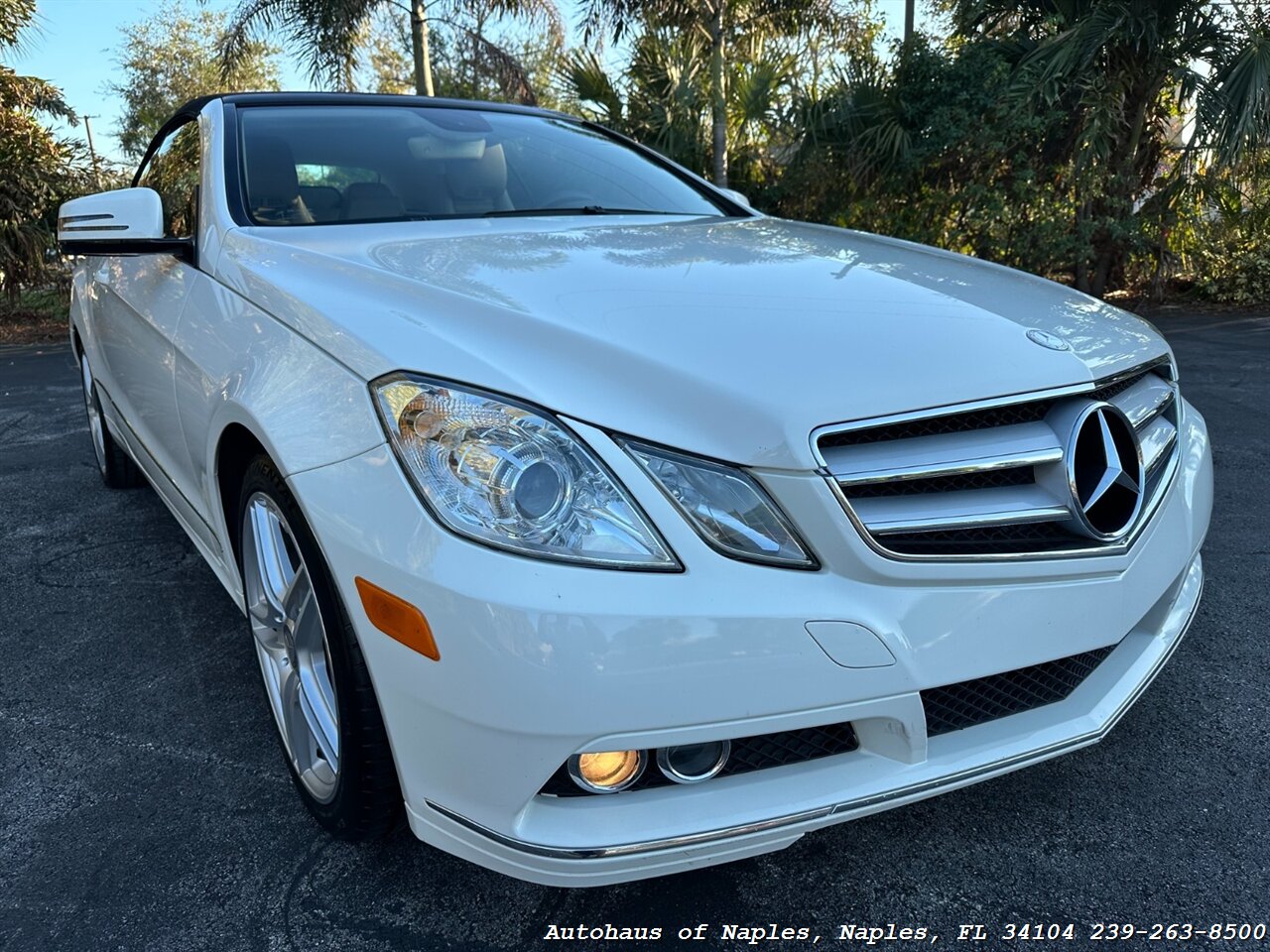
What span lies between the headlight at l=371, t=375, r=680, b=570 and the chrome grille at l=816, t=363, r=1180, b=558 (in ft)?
1.05

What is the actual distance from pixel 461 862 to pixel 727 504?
885mm

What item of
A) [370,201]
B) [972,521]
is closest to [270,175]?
[370,201]

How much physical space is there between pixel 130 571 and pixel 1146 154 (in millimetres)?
9922

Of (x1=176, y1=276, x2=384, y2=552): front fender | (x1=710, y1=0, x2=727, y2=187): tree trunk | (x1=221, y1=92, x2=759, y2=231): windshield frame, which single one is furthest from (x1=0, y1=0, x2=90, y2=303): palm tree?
(x1=176, y1=276, x2=384, y2=552): front fender

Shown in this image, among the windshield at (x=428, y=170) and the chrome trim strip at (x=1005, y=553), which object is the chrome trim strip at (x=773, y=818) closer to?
the chrome trim strip at (x=1005, y=553)

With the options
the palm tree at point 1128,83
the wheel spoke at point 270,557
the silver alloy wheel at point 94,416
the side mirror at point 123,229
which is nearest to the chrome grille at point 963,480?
the wheel spoke at point 270,557

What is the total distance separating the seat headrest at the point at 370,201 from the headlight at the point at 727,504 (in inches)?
56.7

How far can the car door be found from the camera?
2.38 meters

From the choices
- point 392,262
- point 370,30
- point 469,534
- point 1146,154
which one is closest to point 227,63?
point 370,30

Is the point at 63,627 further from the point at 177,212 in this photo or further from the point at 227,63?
the point at 227,63

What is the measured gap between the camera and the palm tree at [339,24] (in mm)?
11570

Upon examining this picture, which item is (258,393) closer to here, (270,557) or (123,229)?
(270,557)

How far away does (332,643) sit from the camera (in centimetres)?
152

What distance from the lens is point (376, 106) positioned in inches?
118
